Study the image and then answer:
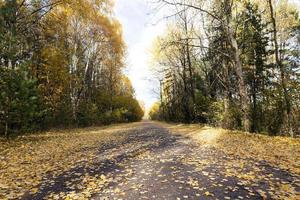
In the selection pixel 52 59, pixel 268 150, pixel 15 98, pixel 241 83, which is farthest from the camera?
pixel 52 59

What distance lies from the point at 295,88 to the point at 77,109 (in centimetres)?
1749

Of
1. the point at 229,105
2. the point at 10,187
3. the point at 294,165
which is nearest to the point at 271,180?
the point at 294,165

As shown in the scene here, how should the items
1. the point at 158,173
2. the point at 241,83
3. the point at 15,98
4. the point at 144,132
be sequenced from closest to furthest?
1. the point at 158,173
2. the point at 15,98
3. the point at 241,83
4. the point at 144,132

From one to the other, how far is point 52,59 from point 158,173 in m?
18.1

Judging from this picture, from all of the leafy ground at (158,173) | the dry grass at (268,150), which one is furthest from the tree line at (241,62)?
the leafy ground at (158,173)

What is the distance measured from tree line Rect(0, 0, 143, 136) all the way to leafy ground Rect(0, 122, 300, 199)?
10.4 feet

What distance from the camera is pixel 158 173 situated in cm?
607

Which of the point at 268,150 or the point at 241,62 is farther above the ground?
the point at 241,62

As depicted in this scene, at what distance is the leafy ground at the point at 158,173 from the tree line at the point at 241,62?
242 inches

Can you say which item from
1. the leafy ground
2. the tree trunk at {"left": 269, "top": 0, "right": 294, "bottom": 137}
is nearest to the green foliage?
the leafy ground

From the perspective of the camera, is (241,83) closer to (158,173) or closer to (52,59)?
(158,173)

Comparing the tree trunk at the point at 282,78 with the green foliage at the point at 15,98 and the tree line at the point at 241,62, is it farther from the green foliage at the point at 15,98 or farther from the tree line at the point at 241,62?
the green foliage at the point at 15,98

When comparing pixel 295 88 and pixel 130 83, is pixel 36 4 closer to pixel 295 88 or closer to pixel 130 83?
pixel 295 88

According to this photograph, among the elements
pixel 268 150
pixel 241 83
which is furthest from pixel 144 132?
pixel 268 150
